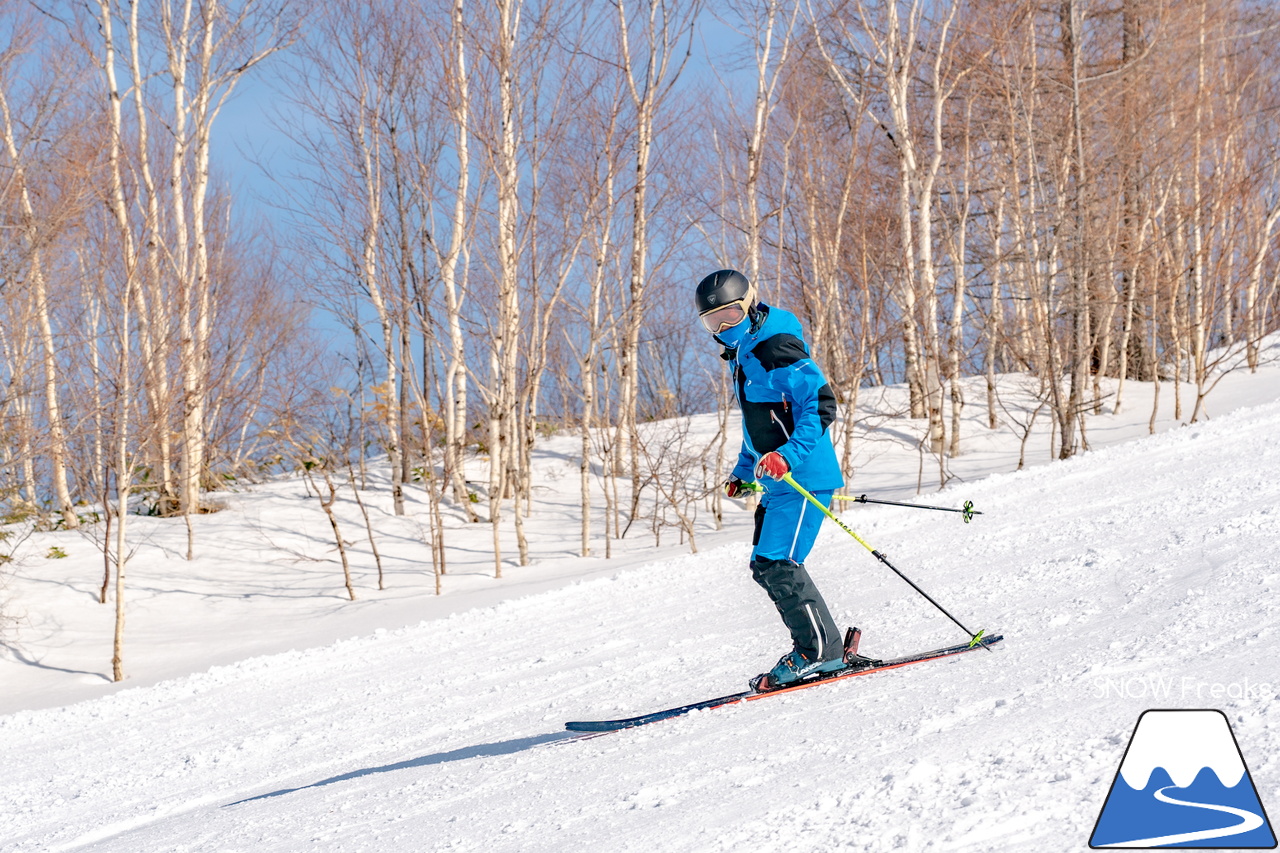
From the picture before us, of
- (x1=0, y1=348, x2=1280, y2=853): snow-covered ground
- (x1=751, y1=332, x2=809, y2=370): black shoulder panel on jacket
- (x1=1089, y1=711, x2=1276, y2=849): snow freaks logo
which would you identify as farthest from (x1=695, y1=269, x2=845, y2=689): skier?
(x1=1089, y1=711, x2=1276, y2=849): snow freaks logo

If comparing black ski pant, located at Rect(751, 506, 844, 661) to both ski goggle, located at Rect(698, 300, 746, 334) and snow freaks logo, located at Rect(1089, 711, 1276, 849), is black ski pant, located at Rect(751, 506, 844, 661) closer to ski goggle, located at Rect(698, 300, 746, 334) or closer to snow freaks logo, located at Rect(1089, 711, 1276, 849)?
ski goggle, located at Rect(698, 300, 746, 334)

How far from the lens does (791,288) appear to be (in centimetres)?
1914

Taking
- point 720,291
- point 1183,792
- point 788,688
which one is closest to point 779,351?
point 720,291

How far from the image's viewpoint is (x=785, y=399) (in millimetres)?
→ 4184

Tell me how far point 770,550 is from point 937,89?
16.3m

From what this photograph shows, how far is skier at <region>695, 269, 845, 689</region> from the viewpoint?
4121 mm

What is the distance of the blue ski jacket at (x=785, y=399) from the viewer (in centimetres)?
407

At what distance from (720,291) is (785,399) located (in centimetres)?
57

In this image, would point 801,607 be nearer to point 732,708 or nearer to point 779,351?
point 732,708

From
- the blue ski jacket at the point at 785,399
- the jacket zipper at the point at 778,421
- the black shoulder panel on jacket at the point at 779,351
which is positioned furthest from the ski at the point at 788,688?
the black shoulder panel on jacket at the point at 779,351

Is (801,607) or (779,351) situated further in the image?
(801,607)

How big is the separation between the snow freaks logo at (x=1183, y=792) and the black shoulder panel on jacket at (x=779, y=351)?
1977mm

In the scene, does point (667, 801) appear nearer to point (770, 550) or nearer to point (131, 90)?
point (770, 550)

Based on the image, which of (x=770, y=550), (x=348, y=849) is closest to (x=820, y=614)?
(x=770, y=550)
